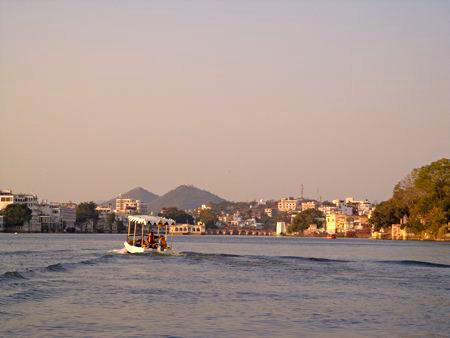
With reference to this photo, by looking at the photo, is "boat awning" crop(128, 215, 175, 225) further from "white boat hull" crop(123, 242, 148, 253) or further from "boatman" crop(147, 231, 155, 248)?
"white boat hull" crop(123, 242, 148, 253)

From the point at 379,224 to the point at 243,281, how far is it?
481 feet

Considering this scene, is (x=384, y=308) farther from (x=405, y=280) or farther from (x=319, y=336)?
(x=405, y=280)

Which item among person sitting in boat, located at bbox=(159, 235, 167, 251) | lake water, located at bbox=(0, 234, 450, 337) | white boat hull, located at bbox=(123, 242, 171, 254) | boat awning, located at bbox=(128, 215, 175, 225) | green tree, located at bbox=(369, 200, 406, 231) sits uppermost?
green tree, located at bbox=(369, 200, 406, 231)

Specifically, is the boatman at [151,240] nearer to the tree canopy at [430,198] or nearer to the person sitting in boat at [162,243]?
the person sitting in boat at [162,243]

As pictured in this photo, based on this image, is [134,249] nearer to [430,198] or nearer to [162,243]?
[162,243]

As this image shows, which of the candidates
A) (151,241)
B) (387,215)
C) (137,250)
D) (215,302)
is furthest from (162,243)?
(387,215)

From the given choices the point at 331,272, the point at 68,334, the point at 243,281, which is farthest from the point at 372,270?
the point at 68,334

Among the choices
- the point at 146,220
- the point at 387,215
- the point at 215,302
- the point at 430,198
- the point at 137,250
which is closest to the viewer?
the point at 215,302

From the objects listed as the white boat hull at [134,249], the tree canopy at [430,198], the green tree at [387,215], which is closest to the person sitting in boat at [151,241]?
the white boat hull at [134,249]

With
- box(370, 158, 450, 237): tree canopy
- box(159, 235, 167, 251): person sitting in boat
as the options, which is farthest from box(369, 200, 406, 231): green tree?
box(159, 235, 167, 251): person sitting in boat

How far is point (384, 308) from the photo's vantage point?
3052cm

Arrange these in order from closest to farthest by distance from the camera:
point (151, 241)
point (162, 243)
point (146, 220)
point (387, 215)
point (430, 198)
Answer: point (146, 220) < point (151, 241) < point (162, 243) < point (430, 198) < point (387, 215)

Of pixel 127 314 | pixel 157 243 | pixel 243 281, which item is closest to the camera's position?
pixel 127 314

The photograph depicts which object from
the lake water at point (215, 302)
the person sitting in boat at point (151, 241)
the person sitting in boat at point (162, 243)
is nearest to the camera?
the lake water at point (215, 302)
